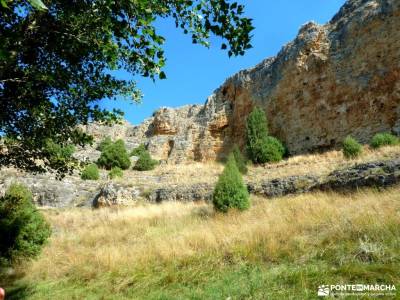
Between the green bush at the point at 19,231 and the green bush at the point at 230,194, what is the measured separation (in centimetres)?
531

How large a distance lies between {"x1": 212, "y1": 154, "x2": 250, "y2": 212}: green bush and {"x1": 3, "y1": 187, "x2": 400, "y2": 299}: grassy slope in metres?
3.47

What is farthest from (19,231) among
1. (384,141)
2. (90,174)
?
(384,141)

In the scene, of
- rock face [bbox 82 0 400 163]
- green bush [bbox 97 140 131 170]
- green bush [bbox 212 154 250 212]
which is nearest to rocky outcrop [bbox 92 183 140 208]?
green bush [bbox 212 154 250 212]

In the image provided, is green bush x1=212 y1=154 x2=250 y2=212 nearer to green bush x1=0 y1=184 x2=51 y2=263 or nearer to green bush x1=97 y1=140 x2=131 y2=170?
green bush x1=0 y1=184 x2=51 y2=263

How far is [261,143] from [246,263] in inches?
764

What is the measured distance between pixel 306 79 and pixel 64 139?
23094mm

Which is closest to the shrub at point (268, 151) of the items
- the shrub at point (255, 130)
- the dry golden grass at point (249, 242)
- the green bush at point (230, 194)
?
the shrub at point (255, 130)

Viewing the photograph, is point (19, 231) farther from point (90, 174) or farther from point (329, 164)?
point (90, 174)

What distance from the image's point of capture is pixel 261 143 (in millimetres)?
24078

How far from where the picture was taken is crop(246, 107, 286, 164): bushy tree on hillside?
2361 cm

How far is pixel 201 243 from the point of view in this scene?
Result: 6.37 m

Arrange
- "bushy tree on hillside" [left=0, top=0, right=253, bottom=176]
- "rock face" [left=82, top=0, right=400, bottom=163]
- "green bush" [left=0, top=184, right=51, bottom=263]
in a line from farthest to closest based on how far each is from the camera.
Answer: "rock face" [left=82, top=0, right=400, bottom=163], "green bush" [left=0, top=184, right=51, bottom=263], "bushy tree on hillside" [left=0, top=0, right=253, bottom=176]

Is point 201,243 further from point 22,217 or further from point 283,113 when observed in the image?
point 283,113

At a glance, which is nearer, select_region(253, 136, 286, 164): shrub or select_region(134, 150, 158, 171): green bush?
select_region(253, 136, 286, 164): shrub
